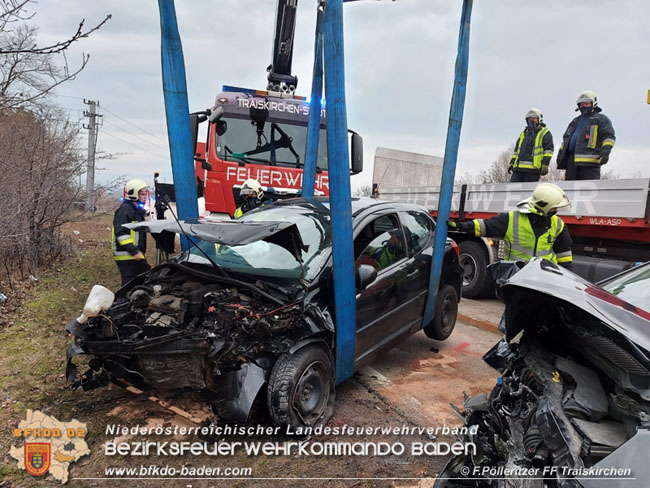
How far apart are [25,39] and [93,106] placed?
2130 centimetres

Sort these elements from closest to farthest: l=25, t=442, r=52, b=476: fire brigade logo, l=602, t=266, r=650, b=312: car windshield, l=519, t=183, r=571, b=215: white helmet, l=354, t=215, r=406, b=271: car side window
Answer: l=602, t=266, r=650, b=312: car windshield
l=25, t=442, r=52, b=476: fire brigade logo
l=354, t=215, r=406, b=271: car side window
l=519, t=183, r=571, b=215: white helmet

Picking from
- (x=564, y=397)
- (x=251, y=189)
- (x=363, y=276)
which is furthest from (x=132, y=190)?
(x=564, y=397)

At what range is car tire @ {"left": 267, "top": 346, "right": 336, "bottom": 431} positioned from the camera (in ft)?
9.14

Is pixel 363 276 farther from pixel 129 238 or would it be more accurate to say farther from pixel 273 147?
pixel 273 147

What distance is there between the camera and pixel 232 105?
23.6 feet

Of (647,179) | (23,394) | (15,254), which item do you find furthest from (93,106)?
(647,179)

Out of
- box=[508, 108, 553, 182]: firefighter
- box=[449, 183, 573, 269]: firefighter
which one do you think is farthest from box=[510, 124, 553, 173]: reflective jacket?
box=[449, 183, 573, 269]: firefighter

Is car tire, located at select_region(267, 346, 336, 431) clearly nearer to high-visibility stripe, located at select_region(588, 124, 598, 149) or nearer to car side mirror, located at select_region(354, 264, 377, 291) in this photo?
car side mirror, located at select_region(354, 264, 377, 291)

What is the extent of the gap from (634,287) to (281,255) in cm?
246

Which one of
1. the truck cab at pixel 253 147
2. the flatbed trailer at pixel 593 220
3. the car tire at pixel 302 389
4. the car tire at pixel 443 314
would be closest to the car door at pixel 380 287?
the car tire at pixel 302 389

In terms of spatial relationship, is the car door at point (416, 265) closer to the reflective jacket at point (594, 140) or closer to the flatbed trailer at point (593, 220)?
the flatbed trailer at point (593, 220)

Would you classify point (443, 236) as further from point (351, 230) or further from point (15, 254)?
point (15, 254)

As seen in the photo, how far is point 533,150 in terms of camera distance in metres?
7.15

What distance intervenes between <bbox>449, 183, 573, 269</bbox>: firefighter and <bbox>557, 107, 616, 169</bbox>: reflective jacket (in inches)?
112
